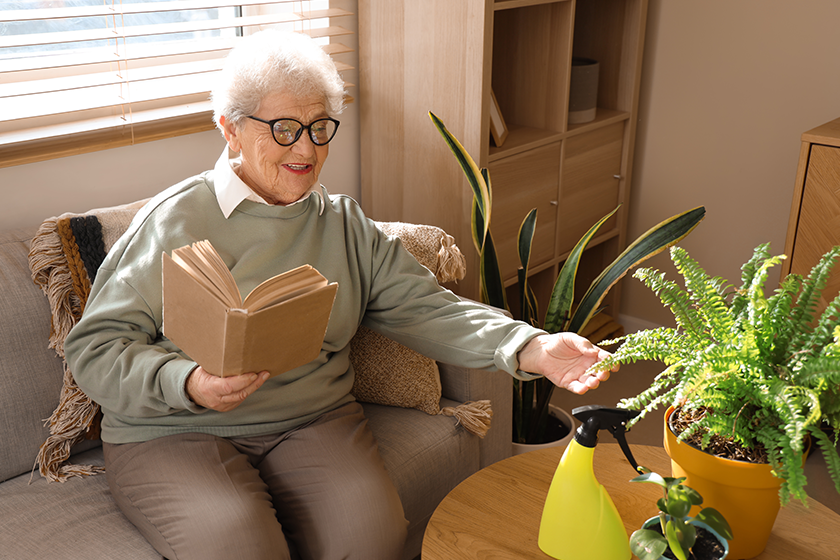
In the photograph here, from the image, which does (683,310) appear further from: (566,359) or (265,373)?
(265,373)

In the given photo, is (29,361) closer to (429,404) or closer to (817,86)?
(429,404)

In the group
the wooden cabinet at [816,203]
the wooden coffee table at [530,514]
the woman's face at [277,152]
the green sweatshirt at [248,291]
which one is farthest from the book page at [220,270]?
the wooden cabinet at [816,203]

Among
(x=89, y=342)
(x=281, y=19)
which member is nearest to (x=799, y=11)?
(x=281, y=19)

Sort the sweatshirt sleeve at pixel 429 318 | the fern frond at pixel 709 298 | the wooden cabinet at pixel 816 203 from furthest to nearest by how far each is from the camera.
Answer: the wooden cabinet at pixel 816 203, the sweatshirt sleeve at pixel 429 318, the fern frond at pixel 709 298

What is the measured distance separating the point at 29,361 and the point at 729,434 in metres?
1.25

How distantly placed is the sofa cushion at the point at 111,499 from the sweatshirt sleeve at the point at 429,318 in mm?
195

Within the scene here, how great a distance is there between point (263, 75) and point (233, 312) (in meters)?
0.57

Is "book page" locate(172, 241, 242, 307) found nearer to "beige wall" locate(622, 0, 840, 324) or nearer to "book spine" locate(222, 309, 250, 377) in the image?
"book spine" locate(222, 309, 250, 377)

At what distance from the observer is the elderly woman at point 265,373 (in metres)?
1.21

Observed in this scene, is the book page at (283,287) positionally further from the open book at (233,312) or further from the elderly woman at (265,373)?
→ the elderly woman at (265,373)

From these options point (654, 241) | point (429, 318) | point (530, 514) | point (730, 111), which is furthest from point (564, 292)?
point (730, 111)

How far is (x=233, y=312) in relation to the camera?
3.26ft

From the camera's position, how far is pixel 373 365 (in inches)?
64.9

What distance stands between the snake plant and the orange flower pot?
2.41 feet
